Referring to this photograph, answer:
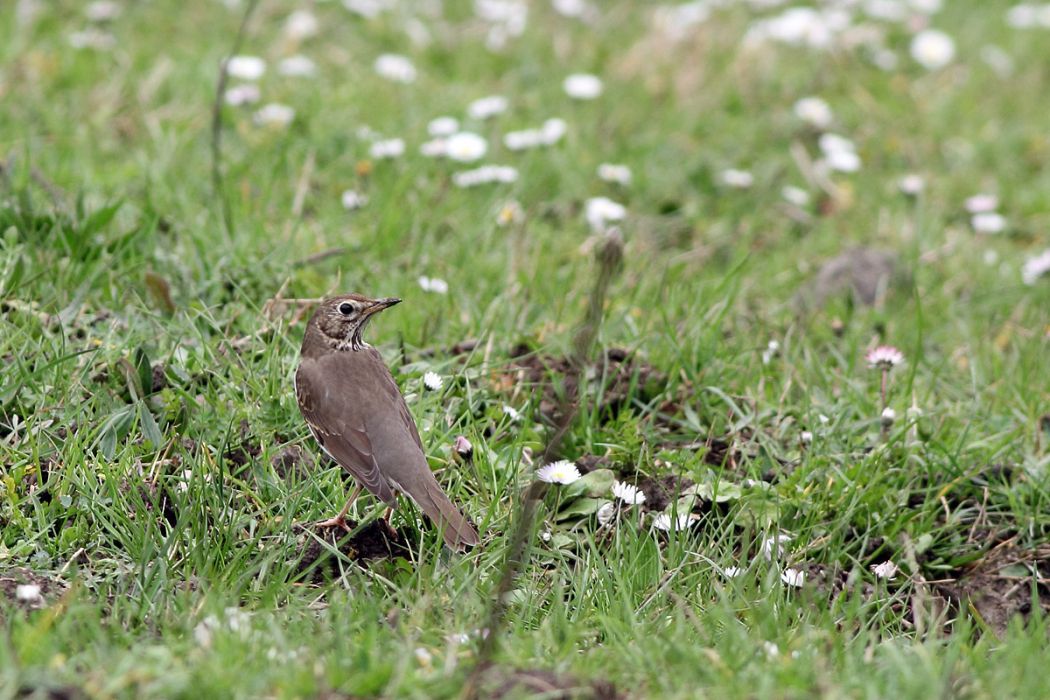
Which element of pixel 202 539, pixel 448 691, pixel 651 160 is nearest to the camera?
pixel 448 691

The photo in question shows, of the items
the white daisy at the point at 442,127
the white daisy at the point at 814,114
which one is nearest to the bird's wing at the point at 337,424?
the white daisy at the point at 442,127

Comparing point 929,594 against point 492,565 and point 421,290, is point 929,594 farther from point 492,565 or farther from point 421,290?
point 421,290

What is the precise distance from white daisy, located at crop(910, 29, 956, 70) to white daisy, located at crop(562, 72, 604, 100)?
3.08 m

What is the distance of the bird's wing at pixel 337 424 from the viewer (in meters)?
4.66

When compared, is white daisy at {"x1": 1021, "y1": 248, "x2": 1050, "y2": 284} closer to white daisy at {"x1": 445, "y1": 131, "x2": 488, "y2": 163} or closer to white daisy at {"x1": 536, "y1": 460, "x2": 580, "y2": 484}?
white daisy at {"x1": 445, "y1": 131, "x2": 488, "y2": 163}

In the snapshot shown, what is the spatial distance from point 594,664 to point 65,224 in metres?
3.57

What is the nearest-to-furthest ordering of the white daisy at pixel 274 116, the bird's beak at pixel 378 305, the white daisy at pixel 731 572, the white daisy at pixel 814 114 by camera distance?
1. the white daisy at pixel 731 572
2. the bird's beak at pixel 378 305
3. the white daisy at pixel 274 116
4. the white daisy at pixel 814 114

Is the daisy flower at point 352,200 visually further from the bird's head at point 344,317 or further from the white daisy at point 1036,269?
the white daisy at point 1036,269

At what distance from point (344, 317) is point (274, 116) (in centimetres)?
317

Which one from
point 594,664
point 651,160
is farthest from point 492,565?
point 651,160

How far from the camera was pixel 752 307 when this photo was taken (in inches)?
281

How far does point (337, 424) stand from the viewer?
4.88 meters

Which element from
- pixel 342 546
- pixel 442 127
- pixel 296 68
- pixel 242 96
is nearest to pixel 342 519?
pixel 342 546

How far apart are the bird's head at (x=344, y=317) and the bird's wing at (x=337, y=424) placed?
0.17 m
